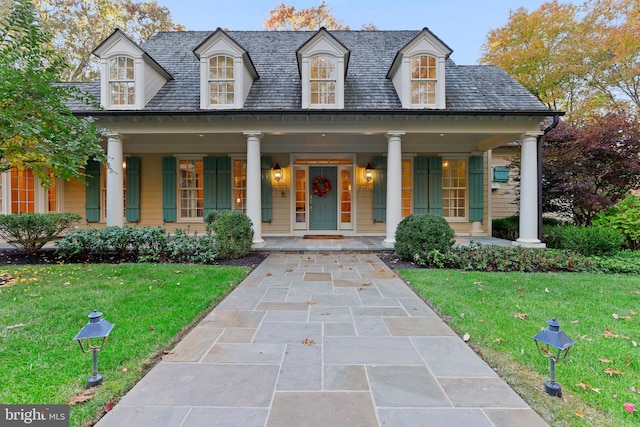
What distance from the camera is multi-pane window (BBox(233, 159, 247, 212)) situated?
31.3 ft

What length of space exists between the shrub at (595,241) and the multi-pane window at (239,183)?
8.44 metres

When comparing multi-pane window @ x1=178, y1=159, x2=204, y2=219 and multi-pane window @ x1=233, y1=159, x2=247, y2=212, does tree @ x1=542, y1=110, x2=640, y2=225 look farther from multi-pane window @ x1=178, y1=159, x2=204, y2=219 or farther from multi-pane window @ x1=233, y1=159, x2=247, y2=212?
multi-pane window @ x1=178, y1=159, x2=204, y2=219

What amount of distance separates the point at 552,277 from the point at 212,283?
17.6 feet

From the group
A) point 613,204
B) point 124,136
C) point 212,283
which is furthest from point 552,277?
point 124,136

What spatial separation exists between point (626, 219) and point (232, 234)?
28.8 feet

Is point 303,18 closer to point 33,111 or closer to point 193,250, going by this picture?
point 193,250

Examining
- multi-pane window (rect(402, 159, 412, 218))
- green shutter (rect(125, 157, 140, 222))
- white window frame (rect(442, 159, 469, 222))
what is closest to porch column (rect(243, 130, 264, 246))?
green shutter (rect(125, 157, 140, 222))

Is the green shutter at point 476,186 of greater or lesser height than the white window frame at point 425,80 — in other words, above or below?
below

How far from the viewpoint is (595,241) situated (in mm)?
6359

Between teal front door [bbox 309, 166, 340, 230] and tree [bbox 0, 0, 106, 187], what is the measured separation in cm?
585

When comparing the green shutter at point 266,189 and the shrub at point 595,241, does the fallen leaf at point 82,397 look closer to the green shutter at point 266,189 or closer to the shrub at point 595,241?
the green shutter at point 266,189

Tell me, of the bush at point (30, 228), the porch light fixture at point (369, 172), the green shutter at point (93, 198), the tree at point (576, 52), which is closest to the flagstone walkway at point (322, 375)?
the bush at point (30, 228)

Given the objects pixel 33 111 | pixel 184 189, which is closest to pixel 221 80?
pixel 184 189

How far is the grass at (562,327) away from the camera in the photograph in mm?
1870
